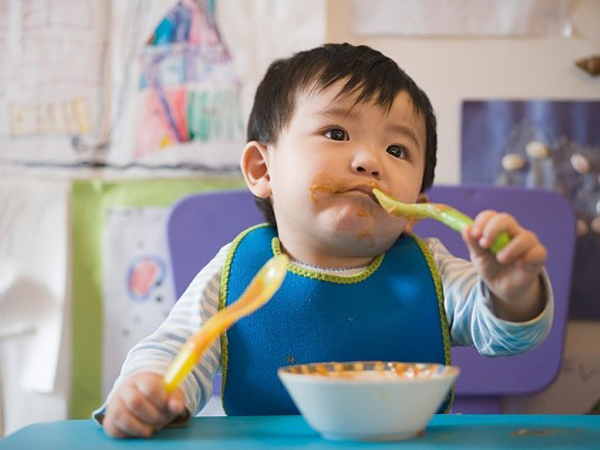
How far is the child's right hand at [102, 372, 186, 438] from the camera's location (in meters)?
0.64

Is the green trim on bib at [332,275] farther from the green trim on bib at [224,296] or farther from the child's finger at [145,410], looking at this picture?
the child's finger at [145,410]

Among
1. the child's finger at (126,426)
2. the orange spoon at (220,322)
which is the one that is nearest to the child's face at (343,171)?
the orange spoon at (220,322)

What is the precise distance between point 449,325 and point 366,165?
0.65 ft

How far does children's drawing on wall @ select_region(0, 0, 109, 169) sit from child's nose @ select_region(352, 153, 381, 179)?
31.2 inches

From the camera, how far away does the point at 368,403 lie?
562 mm

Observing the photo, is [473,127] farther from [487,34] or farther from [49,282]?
[49,282]

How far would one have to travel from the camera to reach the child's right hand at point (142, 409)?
0.64m

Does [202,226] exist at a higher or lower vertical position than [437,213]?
lower

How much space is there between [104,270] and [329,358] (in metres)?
0.75

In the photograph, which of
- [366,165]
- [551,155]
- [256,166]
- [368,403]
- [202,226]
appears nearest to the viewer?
[368,403]

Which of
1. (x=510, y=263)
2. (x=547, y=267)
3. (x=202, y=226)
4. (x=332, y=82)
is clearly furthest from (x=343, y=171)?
(x=547, y=267)

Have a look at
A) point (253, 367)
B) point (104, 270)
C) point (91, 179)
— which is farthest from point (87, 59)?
point (253, 367)

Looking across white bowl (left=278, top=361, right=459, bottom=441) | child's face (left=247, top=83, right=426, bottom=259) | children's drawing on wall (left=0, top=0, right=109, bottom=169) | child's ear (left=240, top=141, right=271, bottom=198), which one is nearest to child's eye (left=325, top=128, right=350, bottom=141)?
child's face (left=247, top=83, right=426, bottom=259)

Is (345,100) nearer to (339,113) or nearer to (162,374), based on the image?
(339,113)
